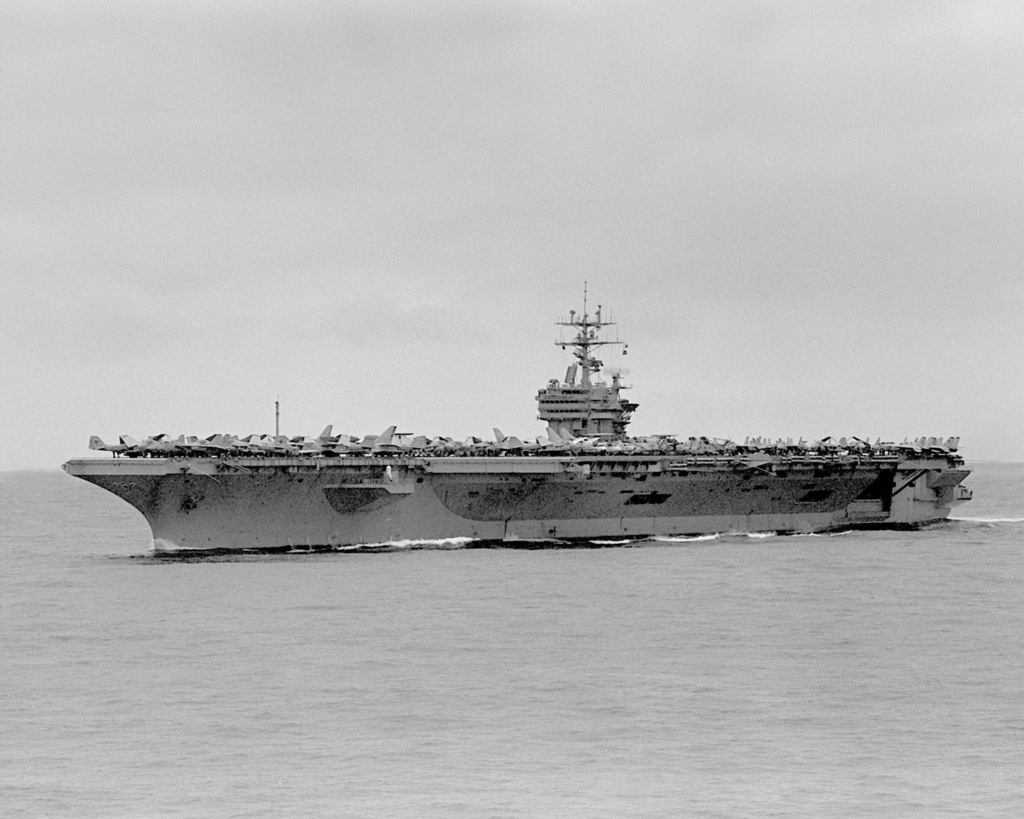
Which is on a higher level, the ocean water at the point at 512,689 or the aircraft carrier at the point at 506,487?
the aircraft carrier at the point at 506,487

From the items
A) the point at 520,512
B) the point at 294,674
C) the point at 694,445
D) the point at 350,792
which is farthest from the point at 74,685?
the point at 694,445

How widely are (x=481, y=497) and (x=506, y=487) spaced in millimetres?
587

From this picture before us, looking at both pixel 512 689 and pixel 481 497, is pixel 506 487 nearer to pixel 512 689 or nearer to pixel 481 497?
pixel 481 497

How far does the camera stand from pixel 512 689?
1625 cm

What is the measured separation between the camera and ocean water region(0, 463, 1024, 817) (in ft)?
39.2

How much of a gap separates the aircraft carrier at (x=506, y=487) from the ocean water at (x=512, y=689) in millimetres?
1643

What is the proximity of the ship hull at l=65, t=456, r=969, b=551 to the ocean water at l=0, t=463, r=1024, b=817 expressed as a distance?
62.5 inches

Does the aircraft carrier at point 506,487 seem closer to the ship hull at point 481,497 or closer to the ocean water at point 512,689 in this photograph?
the ship hull at point 481,497

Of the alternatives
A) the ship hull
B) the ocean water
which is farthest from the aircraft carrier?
the ocean water

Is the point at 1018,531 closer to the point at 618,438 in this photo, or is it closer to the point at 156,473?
the point at 618,438

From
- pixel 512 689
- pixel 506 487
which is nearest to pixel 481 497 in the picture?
pixel 506 487

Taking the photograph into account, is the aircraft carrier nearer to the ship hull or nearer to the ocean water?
the ship hull

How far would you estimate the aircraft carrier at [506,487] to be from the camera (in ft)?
97.9

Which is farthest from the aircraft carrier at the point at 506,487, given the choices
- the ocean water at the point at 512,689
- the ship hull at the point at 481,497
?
the ocean water at the point at 512,689
